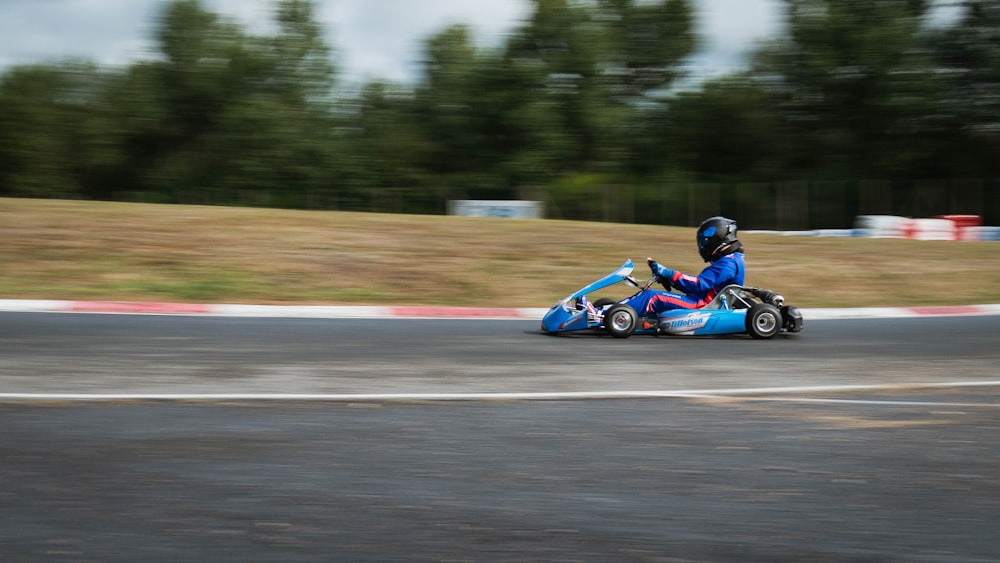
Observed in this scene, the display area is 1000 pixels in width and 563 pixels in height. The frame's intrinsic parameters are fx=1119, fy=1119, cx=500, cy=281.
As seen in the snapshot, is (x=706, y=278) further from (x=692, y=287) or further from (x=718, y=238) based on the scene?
(x=718, y=238)

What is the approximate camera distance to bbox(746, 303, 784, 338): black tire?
11.0 m

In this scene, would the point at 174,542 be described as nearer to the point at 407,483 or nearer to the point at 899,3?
the point at 407,483

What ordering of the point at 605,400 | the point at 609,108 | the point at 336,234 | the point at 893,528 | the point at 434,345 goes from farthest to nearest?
the point at 609,108 → the point at 336,234 → the point at 434,345 → the point at 605,400 → the point at 893,528

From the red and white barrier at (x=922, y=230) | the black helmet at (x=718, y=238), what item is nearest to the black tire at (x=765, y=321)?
the black helmet at (x=718, y=238)

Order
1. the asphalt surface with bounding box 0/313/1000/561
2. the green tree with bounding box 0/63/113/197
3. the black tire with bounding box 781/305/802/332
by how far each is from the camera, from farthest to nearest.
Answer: the green tree with bounding box 0/63/113/197
the black tire with bounding box 781/305/802/332
the asphalt surface with bounding box 0/313/1000/561

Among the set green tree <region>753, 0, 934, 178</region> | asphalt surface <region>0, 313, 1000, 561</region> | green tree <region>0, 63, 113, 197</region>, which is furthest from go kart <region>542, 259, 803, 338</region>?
green tree <region>0, 63, 113, 197</region>

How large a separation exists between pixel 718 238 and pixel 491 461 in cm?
632

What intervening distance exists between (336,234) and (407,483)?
627 inches

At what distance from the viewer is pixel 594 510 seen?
460 centimetres

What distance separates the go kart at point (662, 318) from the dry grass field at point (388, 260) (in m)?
3.90

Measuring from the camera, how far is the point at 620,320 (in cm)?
1089

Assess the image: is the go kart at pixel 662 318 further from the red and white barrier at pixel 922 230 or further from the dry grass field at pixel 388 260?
the red and white barrier at pixel 922 230

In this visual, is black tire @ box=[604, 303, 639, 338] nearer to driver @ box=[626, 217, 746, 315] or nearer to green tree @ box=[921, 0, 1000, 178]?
driver @ box=[626, 217, 746, 315]

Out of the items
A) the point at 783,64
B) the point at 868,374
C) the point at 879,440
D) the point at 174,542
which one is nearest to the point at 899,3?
the point at 783,64
